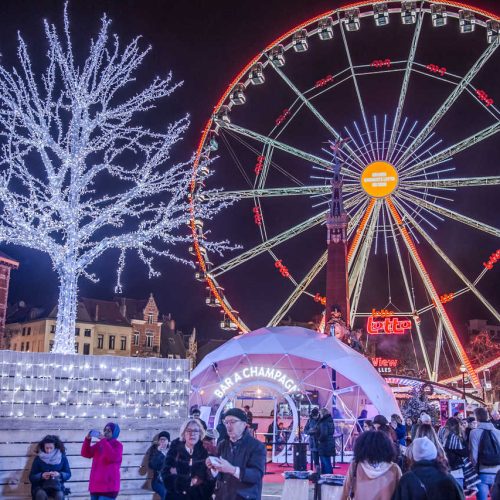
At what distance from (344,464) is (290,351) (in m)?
4.03

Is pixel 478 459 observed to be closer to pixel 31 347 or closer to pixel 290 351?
pixel 290 351

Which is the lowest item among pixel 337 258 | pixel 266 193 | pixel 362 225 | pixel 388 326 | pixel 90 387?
pixel 90 387

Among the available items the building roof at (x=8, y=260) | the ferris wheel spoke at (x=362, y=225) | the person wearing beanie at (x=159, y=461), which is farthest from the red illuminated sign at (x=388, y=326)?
the building roof at (x=8, y=260)

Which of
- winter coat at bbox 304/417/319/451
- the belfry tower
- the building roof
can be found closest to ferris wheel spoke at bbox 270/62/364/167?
the belfry tower

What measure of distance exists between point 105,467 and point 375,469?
4637mm

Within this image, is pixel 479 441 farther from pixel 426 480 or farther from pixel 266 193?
pixel 266 193

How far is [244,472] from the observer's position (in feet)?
19.4

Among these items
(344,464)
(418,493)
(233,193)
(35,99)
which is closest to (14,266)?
(233,193)

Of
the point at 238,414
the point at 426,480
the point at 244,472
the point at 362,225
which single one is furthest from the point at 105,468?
the point at 362,225

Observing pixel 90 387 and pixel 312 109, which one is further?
pixel 312 109

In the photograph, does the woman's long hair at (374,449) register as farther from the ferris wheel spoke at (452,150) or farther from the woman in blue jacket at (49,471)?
the ferris wheel spoke at (452,150)

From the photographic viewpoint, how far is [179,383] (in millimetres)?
12008

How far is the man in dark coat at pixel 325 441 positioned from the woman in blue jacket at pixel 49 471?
7.19 m

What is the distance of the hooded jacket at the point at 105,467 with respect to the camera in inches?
351
